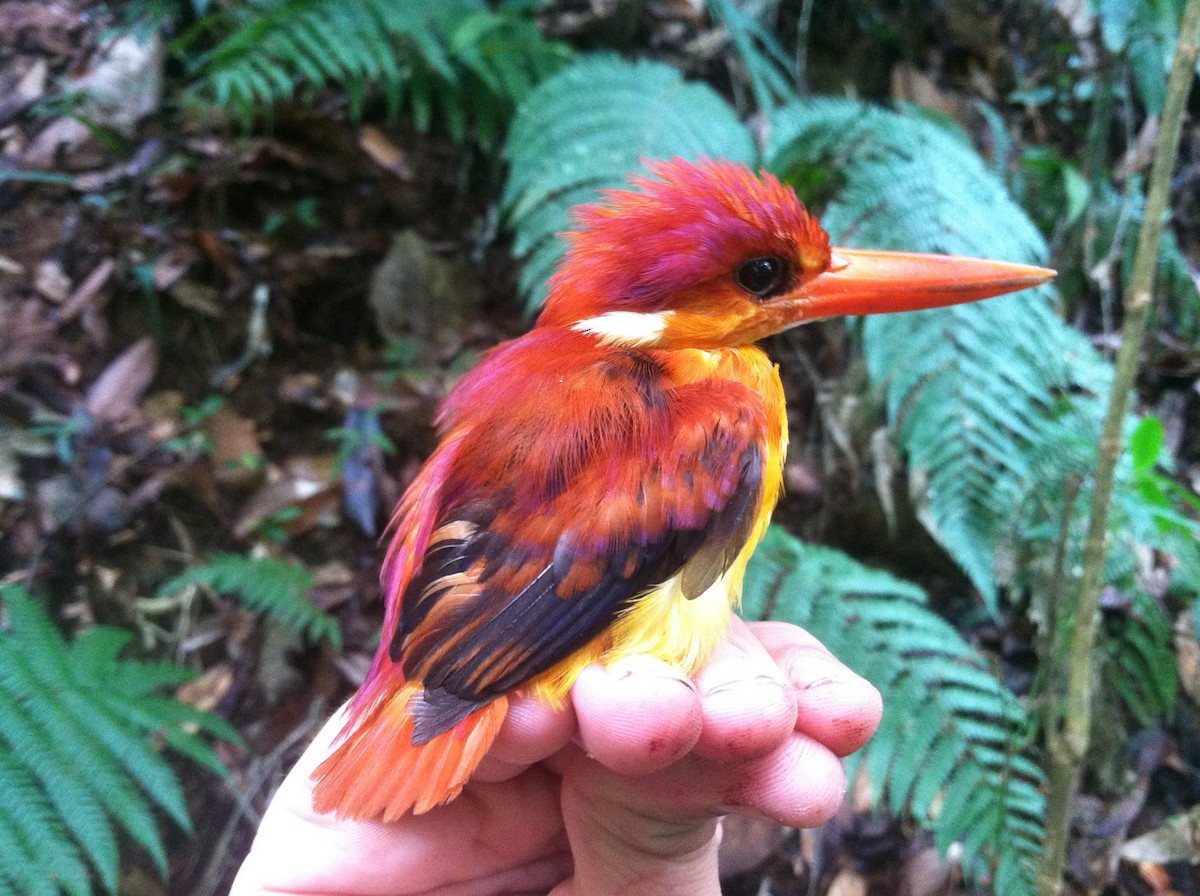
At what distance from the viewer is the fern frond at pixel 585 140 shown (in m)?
1.90

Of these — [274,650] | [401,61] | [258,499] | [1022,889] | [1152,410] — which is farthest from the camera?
[1152,410]

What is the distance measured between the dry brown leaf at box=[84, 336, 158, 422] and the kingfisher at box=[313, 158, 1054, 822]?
1.29m

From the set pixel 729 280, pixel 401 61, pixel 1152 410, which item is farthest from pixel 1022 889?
pixel 401 61

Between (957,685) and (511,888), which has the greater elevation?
(511,888)

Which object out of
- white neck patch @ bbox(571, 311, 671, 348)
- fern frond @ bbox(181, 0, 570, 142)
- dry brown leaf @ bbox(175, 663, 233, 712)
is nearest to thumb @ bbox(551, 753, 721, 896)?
white neck patch @ bbox(571, 311, 671, 348)

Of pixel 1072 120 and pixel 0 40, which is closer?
pixel 0 40

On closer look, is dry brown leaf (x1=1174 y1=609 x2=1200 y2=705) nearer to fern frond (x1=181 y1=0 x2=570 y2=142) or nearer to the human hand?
the human hand

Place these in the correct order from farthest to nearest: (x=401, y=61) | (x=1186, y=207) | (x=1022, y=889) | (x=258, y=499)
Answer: (x=1186, y=207)
(x=401, y=61)
(x=258, y=499)
(x=1022, y=889)

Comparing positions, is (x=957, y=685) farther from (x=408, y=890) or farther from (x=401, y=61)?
(x=401, y=61)

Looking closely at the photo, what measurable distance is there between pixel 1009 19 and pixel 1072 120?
44 centimetres

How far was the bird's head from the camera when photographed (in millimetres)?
1063

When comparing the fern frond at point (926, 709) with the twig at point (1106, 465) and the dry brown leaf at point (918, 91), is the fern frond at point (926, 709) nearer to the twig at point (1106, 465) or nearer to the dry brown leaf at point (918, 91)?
the twig at point (1106, 465)

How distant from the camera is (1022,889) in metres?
1.44

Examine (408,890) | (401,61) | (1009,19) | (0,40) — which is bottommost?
(408,890)
